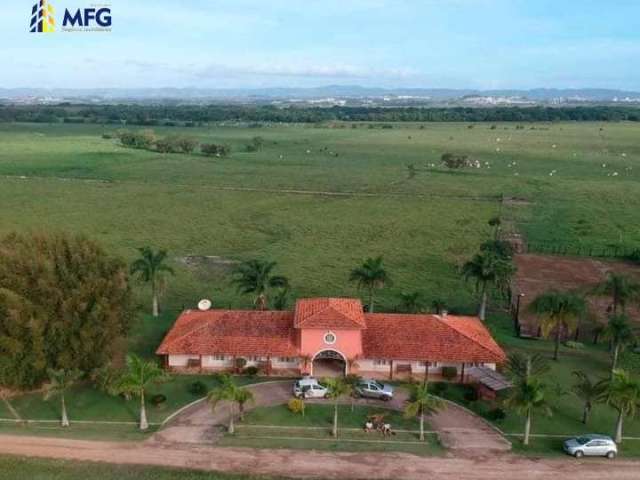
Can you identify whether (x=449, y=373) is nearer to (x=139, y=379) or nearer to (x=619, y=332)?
(x=619, y=332)

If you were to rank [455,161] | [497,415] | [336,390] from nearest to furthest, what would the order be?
1. [336,390]
2. [497,415]
3. [455,161]

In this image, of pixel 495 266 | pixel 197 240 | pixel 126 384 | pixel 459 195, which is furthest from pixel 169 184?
pixel 126 384

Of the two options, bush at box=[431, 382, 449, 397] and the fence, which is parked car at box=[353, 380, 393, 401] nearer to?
bush at box=[431, 382, 449, 397]

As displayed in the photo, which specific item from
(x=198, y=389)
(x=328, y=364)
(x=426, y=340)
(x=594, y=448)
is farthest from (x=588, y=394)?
(x=198, y=389)

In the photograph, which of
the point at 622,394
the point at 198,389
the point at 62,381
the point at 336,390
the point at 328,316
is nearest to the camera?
the point at 622,394

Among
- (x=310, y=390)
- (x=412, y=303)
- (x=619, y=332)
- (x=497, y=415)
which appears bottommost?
(x=497, y=415)

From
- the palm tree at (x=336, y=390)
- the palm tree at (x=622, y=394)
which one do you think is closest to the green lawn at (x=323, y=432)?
the palm tree at (x=336, y=390)
